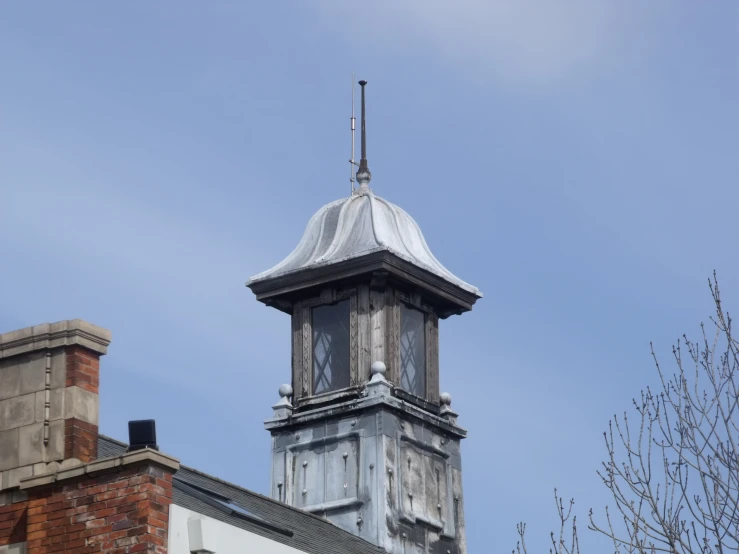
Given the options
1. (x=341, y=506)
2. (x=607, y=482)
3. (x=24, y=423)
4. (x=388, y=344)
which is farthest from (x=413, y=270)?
(x=24, y=423)

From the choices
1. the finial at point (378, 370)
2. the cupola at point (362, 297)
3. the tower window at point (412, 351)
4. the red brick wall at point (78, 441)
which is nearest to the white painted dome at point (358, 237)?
the cupola at point (362, 297)

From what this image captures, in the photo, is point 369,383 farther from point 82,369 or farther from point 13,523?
point 13,523

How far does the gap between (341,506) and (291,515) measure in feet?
7.60

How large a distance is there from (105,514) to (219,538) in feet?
5.08

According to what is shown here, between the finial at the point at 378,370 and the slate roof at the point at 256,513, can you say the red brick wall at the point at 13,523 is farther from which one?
the finial at the point at 378,370

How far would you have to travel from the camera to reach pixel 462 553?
32844mm

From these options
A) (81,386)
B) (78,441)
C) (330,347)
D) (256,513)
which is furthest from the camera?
(330,347)

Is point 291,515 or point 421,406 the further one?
point 421,406

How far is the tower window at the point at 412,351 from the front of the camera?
33656 millimetres

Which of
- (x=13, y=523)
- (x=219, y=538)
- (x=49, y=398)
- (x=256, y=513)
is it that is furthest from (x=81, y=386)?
(x=256, y=513)

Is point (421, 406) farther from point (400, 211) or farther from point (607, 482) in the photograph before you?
point (607, 482)

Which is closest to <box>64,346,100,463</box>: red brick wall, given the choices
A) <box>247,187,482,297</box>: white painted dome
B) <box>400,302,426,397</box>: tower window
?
<box>247,187,482,297</box>: white painted dome

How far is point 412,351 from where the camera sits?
34.0 m

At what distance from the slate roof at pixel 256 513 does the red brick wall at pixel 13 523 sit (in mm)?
1865
